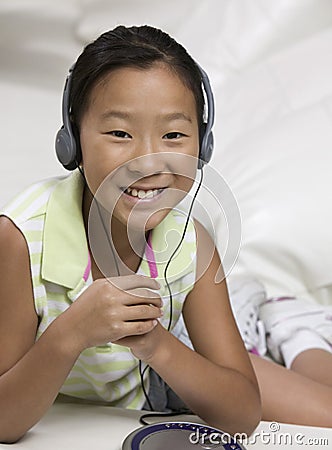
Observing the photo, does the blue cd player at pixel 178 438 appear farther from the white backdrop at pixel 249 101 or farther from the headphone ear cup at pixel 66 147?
the white backdrop at pixel 249 101

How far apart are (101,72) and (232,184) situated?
771mm

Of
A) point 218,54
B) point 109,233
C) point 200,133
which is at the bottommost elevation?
point 109,233

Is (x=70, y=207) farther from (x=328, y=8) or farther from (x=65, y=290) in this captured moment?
(x=328, y=8)

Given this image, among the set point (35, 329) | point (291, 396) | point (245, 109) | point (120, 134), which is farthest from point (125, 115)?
point (245, 109)

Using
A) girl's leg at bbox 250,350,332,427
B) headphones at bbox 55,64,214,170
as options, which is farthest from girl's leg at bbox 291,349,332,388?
headphones at bbox 55,64,214,170

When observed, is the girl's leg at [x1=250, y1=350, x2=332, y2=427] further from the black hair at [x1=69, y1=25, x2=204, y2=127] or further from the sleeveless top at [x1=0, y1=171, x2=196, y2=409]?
the black hair at [x1=69, y1=25, x2=204, y2=127]

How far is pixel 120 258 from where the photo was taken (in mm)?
956

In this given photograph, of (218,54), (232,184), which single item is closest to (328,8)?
(218,54)

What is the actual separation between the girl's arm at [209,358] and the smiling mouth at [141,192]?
0.13m

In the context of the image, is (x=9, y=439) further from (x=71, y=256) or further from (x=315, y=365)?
(x=315, y=365)

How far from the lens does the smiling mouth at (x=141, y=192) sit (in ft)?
2.76

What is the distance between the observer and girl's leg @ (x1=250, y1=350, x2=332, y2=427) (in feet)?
3.72

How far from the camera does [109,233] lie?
0.92m

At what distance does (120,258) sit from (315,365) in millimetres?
441
